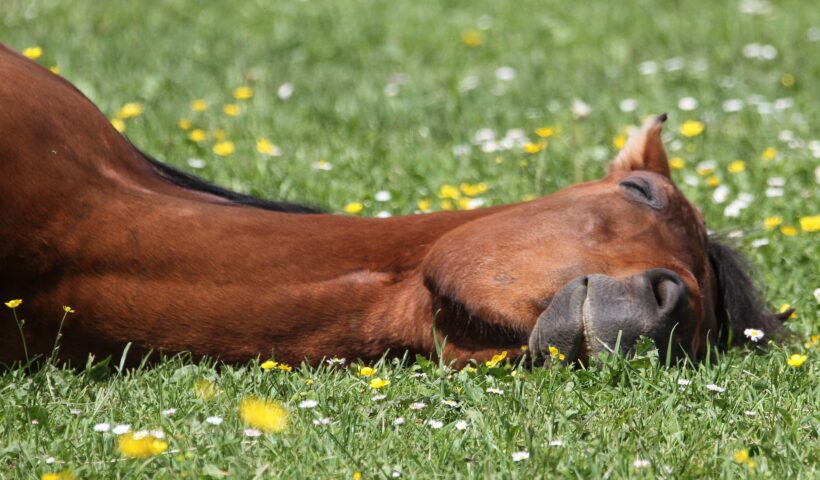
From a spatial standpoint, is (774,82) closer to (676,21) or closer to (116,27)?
(676,21)

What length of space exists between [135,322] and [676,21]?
6.75 meters

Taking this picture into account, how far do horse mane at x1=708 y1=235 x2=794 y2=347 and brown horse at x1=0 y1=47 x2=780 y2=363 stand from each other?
158 mm

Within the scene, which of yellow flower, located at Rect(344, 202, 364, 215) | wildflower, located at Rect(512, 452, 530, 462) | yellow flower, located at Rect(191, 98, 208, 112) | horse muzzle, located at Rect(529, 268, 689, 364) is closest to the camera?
wildflower, located at Rect(512, 452, 530, 462)

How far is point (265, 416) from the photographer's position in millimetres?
3041

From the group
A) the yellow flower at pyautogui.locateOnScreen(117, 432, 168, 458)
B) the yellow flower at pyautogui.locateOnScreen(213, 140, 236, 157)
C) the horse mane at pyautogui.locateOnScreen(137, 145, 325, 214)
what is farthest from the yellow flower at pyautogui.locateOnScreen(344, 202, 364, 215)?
the yellow flower at pyautogui.locateOnScreen(117, 432, 168, 458)

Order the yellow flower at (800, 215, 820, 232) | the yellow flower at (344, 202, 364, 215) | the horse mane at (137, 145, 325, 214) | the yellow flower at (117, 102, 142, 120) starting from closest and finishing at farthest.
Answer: the horse mane at (137, 145, 325, 214) < the yellow flower at (800, 215, 820, 232) < the yellow flower at (344, 202, 364, 215) < the yellow flower at (117, 102, 142, 120)

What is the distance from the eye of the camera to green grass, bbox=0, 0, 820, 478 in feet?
9.73

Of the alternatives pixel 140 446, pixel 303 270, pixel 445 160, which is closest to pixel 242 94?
pixel 445 160

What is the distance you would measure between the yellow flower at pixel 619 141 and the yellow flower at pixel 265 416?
11.6 ft

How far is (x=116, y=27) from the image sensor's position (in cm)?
857

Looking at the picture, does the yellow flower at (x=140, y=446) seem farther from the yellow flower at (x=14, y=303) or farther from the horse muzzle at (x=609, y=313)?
the horse muzzle at (x=609, y=313)

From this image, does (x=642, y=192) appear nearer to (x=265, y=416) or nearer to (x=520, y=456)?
(x=520, y=456)

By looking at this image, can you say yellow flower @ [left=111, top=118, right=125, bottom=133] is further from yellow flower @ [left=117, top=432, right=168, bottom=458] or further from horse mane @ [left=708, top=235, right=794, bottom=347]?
yellow flower @ [left=117, top=432, right=168, bottom=458]

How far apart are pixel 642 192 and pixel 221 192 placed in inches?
50.1
